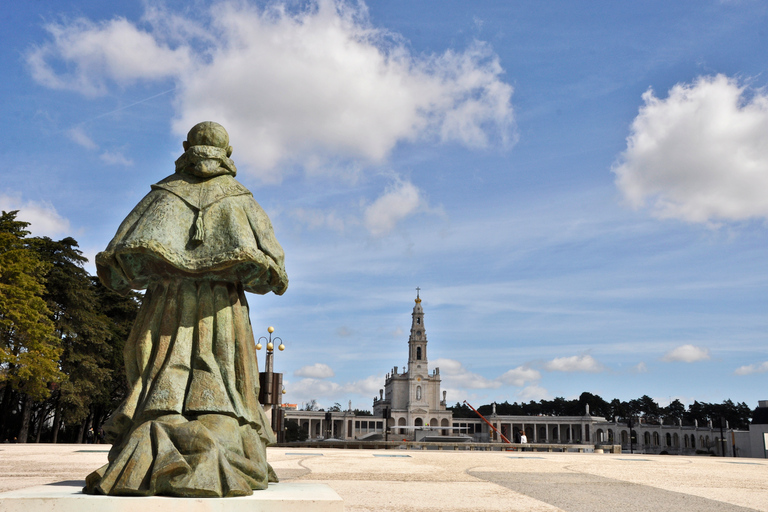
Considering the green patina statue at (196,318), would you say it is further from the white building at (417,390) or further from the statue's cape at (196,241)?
the white building at (417,390)

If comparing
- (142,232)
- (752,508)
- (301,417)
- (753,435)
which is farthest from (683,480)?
(301,417)

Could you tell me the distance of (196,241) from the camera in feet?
17.3

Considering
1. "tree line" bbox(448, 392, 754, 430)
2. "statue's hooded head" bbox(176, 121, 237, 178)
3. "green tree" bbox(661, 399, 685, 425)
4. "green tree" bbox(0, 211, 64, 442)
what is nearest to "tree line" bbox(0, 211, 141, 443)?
"green tree" bbox(0, 211, 64, 442)

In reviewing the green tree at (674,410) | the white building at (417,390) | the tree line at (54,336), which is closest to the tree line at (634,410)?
the green tree at (674,410)

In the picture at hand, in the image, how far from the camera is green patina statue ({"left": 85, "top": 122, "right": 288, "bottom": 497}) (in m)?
4.68

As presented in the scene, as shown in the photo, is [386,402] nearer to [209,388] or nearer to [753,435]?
[753,435]

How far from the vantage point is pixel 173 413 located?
15.9 feet

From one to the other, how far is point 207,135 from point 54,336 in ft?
92.9

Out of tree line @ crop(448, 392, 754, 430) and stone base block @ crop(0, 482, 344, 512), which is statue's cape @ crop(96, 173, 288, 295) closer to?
stone base block @ crop(0, 482, 344, 512)

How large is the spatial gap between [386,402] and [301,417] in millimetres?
36782

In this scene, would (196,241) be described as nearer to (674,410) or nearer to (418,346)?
(418,346)

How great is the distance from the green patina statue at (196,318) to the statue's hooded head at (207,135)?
13mm

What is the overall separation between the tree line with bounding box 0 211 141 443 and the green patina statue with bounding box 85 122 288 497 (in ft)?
80.5

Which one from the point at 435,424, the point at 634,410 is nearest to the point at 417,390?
the point at 435,424
